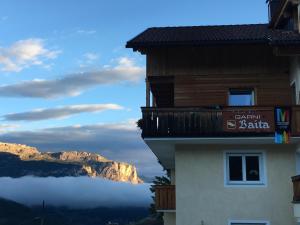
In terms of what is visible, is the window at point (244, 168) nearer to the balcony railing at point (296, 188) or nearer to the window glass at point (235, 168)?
the window glass at point (235, 168)

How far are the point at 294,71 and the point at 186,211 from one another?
8591 mm

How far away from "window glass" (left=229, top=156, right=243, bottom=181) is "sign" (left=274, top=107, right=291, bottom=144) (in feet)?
8.44

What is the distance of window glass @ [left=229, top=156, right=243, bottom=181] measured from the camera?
83.0 feet

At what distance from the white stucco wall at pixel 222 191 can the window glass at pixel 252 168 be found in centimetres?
52

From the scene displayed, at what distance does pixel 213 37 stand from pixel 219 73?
1.87 meters

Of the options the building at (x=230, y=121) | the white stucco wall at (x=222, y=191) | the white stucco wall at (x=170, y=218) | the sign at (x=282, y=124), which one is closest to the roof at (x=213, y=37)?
the building at (x=230, y=121)

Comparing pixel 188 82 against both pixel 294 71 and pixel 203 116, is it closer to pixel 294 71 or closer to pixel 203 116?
pixel 203 116

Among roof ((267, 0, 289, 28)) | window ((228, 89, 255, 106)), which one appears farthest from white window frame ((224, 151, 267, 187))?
roof ((267, 0, 289, 28))

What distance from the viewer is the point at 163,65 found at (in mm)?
26766

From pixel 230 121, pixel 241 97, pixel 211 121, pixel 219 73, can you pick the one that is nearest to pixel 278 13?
pixel 219 73

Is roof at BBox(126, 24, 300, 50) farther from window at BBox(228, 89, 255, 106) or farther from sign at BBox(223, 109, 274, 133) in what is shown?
sign at BBox(223, 109, 274, 133)

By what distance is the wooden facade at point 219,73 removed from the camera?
2606 cm

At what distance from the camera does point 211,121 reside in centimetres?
2450

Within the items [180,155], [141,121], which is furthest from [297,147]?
[141,121]
